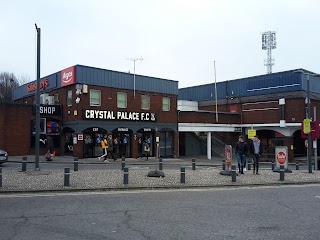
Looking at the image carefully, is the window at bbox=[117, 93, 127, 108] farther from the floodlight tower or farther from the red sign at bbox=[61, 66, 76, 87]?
the floodlight tower

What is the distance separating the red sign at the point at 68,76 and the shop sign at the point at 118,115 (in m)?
2.76

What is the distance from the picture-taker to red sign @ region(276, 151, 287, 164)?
62.8 ft

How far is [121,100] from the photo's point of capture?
3180 cm

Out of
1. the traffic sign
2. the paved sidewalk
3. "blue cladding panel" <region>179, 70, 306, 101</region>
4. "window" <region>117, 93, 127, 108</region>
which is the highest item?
"blue cladding panel" <region>179, 70, 306, 101</region>

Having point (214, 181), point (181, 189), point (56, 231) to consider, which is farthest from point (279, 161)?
point (56, 231)

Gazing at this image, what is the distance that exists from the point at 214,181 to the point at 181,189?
2324 millimetres

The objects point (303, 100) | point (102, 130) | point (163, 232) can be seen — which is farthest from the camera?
point (303, 100)

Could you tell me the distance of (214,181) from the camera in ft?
50.5

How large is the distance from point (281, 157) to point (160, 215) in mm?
12213

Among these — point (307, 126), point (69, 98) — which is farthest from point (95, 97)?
point (307, 126)

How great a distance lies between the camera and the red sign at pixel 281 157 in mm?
19156

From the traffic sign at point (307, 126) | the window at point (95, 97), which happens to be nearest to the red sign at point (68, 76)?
the window at point (95, 97)

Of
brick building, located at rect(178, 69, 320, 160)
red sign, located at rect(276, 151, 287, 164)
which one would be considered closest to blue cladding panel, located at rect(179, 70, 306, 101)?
brick building, located at rect(178, 69, 320, 160)

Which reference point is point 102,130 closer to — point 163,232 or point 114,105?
point 114,105
